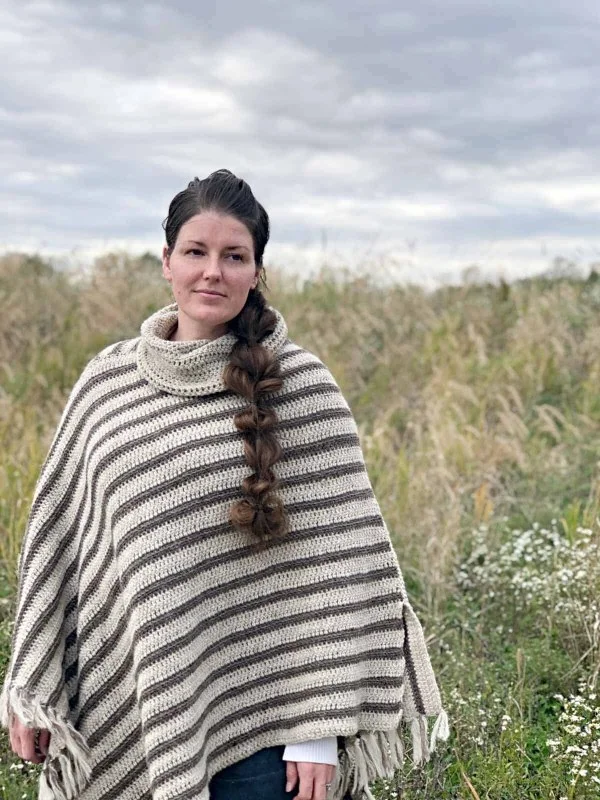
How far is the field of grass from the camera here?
10.3ft

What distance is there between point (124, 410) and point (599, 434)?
448cm

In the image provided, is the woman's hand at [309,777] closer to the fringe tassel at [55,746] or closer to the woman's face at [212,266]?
the fringe tassel at [55,746]

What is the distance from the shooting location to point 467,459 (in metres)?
5.38

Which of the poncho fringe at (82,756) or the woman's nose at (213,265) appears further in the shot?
the poncho fringe at (82,756)

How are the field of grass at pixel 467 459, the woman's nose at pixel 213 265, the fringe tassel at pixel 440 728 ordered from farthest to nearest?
the field of grass at pixel 467 459
the fringe tassel at pixel 440 728
the woman's nose at pixel 213 265

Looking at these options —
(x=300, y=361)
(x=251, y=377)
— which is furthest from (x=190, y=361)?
(x=300, y=361)

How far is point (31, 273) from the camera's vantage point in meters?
9.78

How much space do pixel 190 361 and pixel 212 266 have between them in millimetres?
222

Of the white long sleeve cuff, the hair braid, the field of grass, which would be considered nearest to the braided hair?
the hair braid

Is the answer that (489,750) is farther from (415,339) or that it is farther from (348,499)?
(415,339)

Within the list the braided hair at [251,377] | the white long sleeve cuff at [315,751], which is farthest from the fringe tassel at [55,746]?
the braided hair at [251,377]

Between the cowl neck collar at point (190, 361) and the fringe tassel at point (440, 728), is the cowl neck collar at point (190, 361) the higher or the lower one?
the higher one

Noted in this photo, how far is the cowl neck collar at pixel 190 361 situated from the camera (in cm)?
211

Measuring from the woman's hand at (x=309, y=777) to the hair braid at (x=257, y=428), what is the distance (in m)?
0.49
